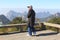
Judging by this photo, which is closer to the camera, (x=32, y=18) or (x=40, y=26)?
(x=32, y=18)

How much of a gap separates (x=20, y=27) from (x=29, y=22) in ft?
8.23

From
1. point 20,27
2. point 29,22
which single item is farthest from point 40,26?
point 29,22

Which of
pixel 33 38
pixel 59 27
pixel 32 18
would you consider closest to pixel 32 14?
pixel 32 18

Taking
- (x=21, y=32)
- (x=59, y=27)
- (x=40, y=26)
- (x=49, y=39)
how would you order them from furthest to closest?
(x=40, y=26)
(x=21, y=32)
(x=59, y=27)
(x=49, y=39)

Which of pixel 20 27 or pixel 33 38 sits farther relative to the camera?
pixel 20 27

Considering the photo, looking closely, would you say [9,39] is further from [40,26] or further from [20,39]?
[40,26]

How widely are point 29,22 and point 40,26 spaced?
12.0 ft

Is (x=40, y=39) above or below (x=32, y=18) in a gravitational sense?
below

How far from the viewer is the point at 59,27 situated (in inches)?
531

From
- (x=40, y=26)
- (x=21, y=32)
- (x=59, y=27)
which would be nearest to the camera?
(x=59, y=27)

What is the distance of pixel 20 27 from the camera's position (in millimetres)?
14719

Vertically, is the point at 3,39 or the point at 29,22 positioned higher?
the point at 29,22

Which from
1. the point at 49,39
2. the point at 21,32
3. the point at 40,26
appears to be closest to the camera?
the point at 49,39

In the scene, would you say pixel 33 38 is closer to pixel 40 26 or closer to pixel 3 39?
pixel 3 39
